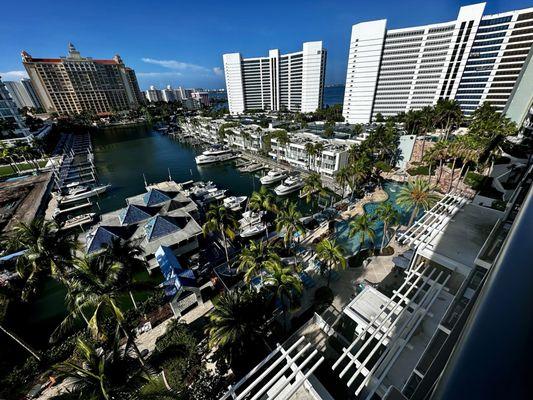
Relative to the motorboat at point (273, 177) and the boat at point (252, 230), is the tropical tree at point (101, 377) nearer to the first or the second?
the boat at point (252, 230)

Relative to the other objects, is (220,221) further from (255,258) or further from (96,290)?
(96,290)

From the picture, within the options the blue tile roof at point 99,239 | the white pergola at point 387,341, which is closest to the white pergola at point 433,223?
the white pergola at point 387,341

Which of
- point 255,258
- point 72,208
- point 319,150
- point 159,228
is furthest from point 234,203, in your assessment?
point 72,208

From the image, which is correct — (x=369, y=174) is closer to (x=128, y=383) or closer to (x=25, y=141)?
(x=128, y=383)

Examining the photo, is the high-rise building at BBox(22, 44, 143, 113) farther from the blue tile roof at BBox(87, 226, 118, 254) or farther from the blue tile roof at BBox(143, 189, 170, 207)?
the blue tile roof at BBox(87, 226, 118, 254)

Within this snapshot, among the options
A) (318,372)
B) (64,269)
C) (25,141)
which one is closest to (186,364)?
(318,372)
